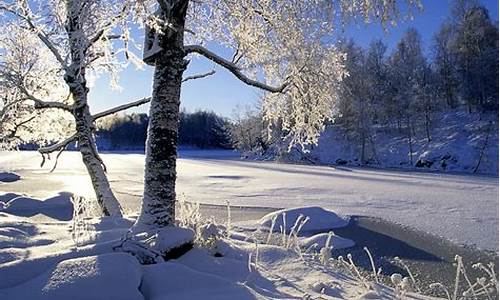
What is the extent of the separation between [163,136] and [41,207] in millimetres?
12475

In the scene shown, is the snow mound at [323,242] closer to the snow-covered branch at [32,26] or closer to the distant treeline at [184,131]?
the snow-covered branch at [32,26]

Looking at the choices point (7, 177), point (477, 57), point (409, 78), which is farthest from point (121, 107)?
point (477, 57)

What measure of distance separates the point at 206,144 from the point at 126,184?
71324 mm

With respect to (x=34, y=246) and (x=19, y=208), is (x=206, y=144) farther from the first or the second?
(x=34, y=246)

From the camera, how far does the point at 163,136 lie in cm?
483

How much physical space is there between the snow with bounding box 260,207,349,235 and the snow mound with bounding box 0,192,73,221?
241 inches

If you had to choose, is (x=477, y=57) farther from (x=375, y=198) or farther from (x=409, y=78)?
(x=375, y=198)

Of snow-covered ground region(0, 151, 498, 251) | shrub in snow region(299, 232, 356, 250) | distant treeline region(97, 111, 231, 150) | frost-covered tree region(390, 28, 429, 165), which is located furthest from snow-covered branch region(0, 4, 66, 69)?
distant treeline region(97, 111, 231, 150)

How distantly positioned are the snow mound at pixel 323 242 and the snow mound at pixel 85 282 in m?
5.67

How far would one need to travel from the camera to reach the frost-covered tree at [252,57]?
482 cm

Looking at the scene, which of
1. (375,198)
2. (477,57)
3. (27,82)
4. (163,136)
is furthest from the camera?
(477,57)

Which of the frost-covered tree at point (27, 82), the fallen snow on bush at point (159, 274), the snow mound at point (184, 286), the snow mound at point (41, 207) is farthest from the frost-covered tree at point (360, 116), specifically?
the snow mound at point (184, 286)

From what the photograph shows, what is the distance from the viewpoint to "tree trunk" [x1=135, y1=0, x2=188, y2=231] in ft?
15.8

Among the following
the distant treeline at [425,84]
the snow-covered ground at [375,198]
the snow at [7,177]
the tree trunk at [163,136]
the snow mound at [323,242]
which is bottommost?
the snow at [7,177]
